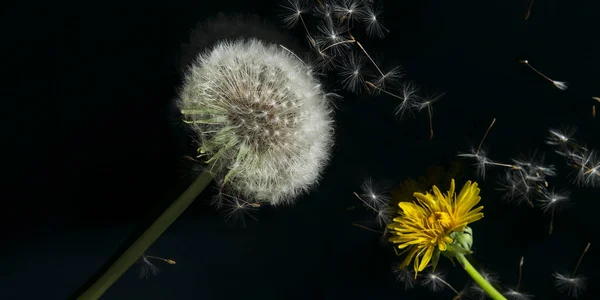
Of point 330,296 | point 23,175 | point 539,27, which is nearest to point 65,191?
point 23,175

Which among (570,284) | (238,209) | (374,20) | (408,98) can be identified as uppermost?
(374,20)

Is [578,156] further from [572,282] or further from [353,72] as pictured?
[353,72]

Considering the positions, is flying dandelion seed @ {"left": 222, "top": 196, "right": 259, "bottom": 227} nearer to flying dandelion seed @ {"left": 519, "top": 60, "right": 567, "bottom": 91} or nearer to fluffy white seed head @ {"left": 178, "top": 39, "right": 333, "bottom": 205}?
fluffy white seed head @ {"left": 178, "top": 39, "right": 333, "bottom": 205}

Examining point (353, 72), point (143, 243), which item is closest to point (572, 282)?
point (353, 72)

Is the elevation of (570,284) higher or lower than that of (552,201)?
lower

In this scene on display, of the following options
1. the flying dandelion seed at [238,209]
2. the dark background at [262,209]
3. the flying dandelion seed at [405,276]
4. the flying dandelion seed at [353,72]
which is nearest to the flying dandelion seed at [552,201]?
the dark background at [262,209]

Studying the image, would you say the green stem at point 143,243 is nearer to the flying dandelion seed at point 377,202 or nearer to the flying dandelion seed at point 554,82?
the flying dandelion seed at point 377,202

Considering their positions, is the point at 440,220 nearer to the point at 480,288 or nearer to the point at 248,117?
the point at 480,288

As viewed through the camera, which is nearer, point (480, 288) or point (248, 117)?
point (248, 117)
